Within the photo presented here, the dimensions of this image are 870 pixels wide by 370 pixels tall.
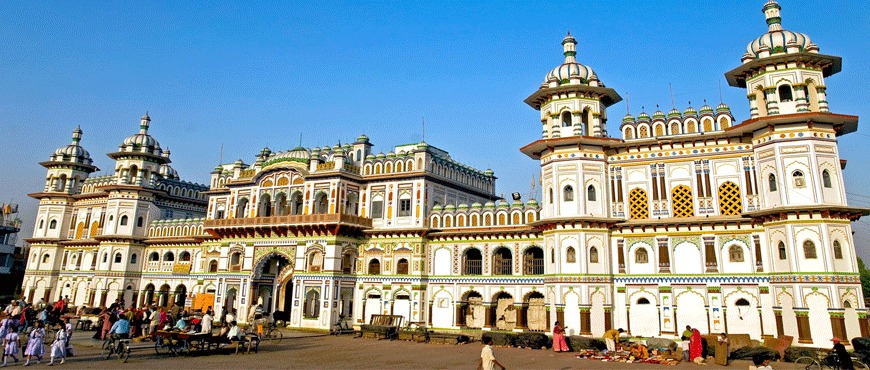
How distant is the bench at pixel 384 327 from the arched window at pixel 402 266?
2873 millimetres

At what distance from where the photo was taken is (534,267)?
32.5 meters

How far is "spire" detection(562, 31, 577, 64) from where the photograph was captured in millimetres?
32469

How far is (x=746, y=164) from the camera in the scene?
27422 mm

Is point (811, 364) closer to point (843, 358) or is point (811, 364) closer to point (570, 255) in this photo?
point (843, 358)

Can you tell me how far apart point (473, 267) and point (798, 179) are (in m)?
17.4

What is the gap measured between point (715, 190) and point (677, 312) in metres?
6.19

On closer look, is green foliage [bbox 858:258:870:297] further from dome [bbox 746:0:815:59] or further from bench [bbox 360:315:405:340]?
bench [bbox 360:315:405:340]

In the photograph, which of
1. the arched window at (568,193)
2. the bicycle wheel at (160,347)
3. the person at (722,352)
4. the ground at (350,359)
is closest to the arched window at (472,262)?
the ground at (350,359)

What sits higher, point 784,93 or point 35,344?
point 784,93

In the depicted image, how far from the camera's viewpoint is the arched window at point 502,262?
3341 centimetres

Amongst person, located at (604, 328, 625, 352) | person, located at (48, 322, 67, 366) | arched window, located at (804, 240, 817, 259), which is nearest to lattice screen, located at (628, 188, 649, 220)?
person, located at (604, 328, 625, 352)

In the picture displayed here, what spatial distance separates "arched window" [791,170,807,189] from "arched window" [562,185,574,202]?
961 centimetres

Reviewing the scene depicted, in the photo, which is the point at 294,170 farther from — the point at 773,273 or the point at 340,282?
the point at 773,273

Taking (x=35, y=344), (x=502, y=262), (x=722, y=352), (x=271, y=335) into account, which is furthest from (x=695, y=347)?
(x=35, y=344)
